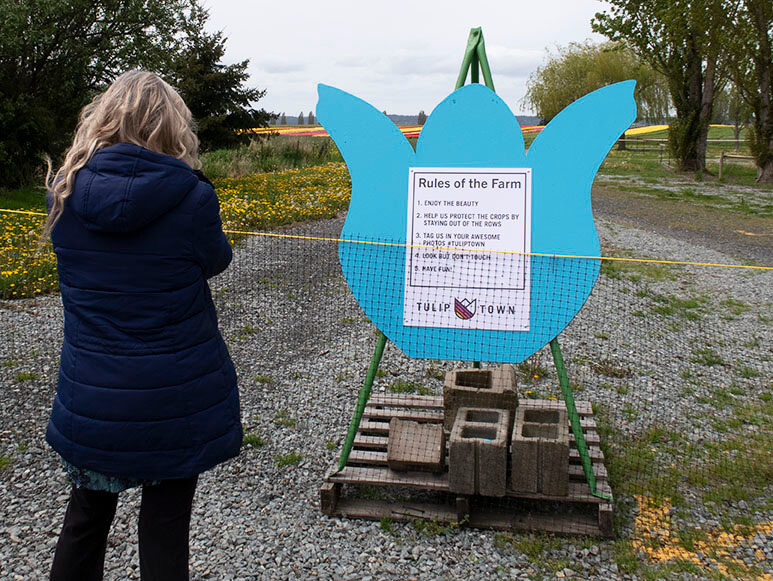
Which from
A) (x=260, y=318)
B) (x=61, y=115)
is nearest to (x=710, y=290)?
(x=260, y=318)

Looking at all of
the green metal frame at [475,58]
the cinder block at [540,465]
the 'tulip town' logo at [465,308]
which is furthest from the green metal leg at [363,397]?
the green metal frame at [475,58]

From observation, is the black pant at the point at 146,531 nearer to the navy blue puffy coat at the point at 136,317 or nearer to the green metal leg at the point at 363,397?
the navy blue puffy coat at the point at 136,317

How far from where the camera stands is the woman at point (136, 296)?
6.75 feet

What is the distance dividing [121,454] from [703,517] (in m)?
3.19

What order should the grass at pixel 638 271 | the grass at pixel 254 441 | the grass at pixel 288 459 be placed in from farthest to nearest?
the grass at pixel 638 271
the grass at pixel 254 441
the grass at pixel 288 459

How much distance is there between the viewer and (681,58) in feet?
83.4

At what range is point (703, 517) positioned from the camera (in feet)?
12.2

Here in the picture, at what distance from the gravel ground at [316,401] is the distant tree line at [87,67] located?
719 centimetres

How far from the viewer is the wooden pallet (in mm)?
3562


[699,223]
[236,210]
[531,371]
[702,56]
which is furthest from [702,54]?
[531,371]

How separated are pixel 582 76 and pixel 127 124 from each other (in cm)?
5040

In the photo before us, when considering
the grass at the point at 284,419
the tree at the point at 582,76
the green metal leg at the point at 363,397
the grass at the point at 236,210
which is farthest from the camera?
the tree at the point at 582,76

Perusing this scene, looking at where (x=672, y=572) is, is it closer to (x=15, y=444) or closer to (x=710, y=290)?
(x=15, y=444)

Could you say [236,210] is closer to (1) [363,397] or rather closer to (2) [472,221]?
(1) [363,397]
